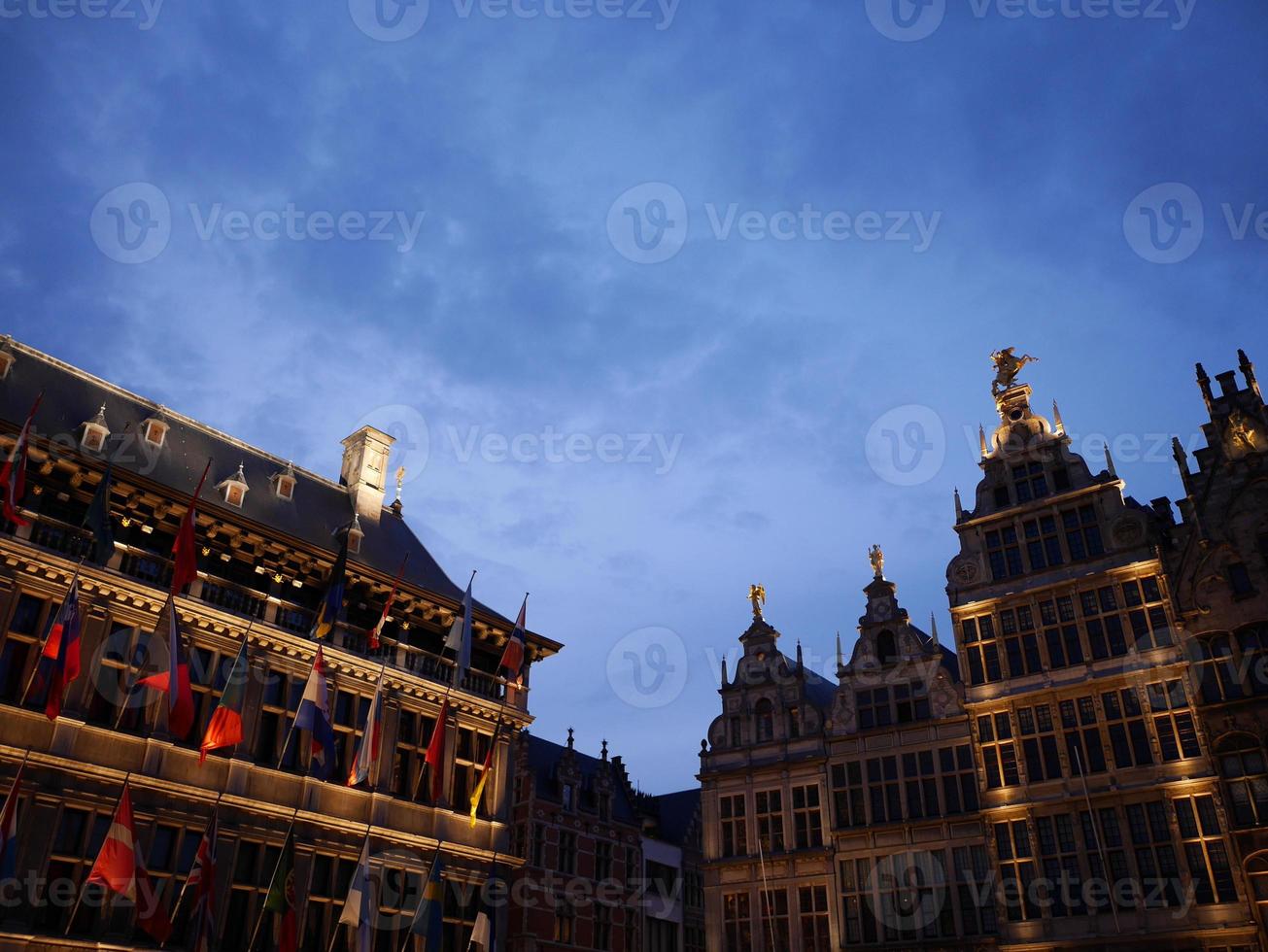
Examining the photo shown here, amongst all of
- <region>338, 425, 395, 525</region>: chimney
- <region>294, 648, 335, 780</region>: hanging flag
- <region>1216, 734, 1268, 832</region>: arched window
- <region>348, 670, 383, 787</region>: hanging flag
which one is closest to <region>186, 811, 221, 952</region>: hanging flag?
<region>294, 648, 335, 780</region>: hanging flag

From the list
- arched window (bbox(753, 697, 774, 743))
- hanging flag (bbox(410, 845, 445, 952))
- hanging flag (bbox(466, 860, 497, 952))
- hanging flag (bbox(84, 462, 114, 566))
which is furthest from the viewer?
arched window (bbox(753, 697, 774, 743))

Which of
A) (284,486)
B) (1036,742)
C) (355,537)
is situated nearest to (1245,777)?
(1036,742)

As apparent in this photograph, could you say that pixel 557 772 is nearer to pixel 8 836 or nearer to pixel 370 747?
pixel 370 747

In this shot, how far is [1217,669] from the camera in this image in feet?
93.9

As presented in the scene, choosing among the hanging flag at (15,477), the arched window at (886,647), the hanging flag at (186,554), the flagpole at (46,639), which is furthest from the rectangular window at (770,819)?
the hanging flag at (15,477)

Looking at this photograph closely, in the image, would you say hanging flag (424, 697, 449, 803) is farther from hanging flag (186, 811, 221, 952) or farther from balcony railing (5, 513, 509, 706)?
hanging flag (186, 811, 221, 952)

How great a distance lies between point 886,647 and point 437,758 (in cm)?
1837

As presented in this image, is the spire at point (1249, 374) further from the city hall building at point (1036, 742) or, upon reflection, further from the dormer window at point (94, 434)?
the dormer window at point (94, 434)

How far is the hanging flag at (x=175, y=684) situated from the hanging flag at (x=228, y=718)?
525 mm

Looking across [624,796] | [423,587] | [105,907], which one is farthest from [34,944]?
[624,796]

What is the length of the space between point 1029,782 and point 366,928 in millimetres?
20421

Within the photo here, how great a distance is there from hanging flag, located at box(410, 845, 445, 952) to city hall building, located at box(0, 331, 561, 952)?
134 cm

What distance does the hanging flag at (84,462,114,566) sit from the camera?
20.9 meters

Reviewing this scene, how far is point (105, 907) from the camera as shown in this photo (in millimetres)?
19750
